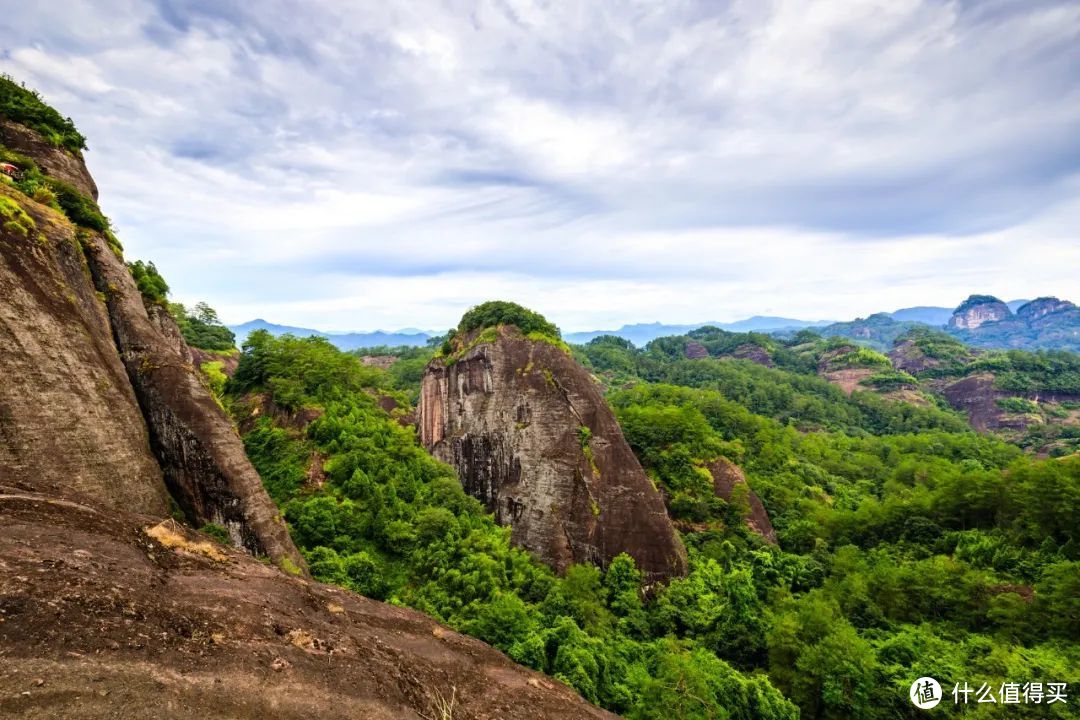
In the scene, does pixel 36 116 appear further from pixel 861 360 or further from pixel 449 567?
pixel 861 360

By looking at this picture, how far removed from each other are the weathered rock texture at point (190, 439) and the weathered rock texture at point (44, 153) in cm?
477

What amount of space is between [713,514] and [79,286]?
128ft

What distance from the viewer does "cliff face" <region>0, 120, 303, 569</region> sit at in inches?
433

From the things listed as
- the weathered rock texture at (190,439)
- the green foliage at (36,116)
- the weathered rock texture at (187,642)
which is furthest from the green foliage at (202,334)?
the weathered rock texture at (187,642)

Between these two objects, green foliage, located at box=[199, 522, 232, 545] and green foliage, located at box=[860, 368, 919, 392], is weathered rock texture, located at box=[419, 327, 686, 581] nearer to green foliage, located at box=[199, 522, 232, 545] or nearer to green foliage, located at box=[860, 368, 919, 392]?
green foliage, located at box=[199, 522, 232, 545]

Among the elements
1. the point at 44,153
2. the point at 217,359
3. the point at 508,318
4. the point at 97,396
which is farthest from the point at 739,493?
the point at 217,359

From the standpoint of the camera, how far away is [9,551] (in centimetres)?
693

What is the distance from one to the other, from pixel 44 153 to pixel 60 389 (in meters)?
15.1

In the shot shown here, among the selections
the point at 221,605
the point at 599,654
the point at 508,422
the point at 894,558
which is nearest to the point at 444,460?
the point at 508,422

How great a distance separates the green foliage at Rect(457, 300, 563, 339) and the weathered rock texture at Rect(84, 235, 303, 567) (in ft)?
79.0

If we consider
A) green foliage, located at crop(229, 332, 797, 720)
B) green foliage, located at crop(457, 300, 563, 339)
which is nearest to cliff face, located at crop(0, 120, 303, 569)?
green foliage, located at crop(229, 332, 797, 720)

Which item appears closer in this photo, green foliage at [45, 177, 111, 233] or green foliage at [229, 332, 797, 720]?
green foliage at [45, 177, 111, 233]

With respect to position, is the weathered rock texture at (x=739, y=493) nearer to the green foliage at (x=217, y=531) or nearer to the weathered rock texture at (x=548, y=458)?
the weathered rock texture at (x=548, y=458)

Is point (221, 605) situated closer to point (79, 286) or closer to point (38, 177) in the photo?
point (79, 286)
